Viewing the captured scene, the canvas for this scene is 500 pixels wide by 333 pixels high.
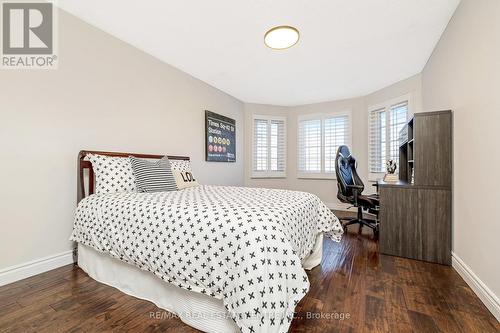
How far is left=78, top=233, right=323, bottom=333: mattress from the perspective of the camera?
1.28 metres

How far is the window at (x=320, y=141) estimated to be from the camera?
4891 millimetres

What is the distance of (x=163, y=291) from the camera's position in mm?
1525

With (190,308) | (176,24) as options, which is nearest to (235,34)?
(176,24)

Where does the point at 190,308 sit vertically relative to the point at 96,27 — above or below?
below

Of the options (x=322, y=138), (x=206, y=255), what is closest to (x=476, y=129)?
(x=206, y=255)

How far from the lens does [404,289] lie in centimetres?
173

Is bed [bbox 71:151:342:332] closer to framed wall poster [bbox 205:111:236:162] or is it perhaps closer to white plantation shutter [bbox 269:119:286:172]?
framed wall poster [bbox 205:111:236:162]

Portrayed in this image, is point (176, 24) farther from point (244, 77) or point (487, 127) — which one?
point (487, 127)

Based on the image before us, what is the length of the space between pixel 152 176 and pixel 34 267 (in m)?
1.21

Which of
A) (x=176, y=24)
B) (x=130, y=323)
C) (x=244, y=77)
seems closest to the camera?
(x=130, y=323)

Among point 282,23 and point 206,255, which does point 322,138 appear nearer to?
point 282,23

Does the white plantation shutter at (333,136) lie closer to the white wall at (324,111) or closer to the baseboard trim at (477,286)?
the white wall at (324,111)

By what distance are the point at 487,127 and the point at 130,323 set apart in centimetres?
268

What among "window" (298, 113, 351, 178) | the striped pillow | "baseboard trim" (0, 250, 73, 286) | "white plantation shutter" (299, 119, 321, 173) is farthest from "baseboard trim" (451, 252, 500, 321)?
"baseboard trim" (0, 250, 73, 286)
